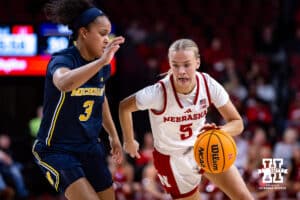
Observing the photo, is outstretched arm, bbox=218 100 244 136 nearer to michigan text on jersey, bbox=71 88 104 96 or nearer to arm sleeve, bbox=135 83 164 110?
arm sleeve, bbox=135 83 164 110

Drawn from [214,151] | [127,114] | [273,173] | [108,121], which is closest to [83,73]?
[108,121]

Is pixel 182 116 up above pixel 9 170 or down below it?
above

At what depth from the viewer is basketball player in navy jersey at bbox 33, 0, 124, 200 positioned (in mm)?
4359

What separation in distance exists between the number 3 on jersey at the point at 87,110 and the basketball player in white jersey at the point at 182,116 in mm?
522

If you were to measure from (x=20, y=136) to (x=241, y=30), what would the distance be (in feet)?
14.1

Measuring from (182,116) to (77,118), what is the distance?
33.0 inches

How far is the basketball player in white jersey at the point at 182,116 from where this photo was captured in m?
4.84

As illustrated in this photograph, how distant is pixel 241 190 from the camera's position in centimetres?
488

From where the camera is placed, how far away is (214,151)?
4.77 meters

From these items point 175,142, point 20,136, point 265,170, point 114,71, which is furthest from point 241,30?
point 175,142

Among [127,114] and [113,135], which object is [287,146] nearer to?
[127,114]

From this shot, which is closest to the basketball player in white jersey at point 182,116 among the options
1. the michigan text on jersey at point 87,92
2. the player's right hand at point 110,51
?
the michigan text on jersey at point 87,92

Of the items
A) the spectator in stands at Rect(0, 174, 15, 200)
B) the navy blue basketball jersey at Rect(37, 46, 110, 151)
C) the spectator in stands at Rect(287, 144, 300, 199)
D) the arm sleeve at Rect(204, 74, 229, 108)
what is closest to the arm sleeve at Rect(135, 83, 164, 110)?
the arm sleeve at Rect(204, 74, 229, 108)

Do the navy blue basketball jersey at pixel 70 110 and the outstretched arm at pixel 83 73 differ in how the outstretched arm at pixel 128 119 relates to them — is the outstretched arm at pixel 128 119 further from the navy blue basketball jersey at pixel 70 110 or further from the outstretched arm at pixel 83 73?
the outstretched arm at pixel 83 73
